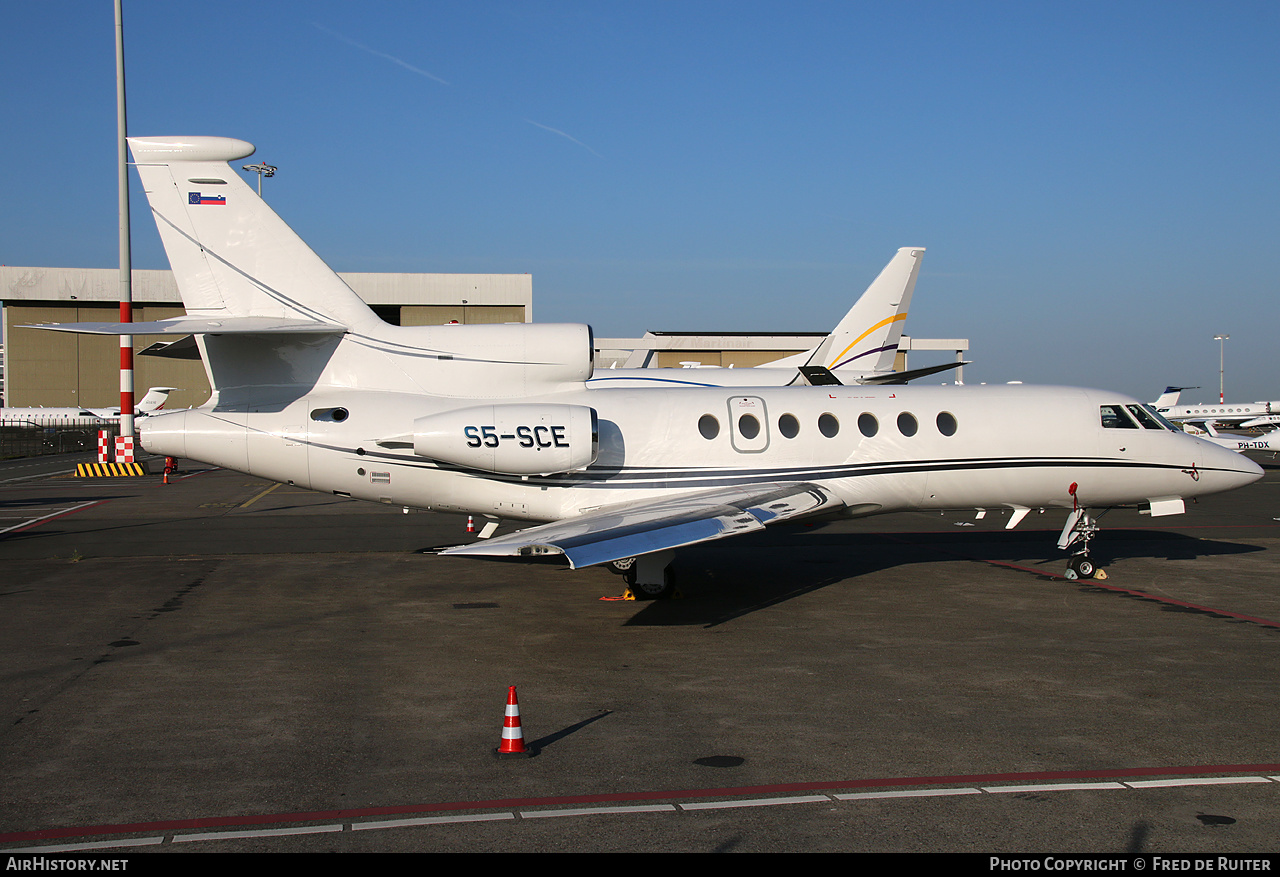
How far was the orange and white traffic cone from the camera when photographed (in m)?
6.72

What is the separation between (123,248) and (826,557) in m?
22.9

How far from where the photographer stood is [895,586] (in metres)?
13.8

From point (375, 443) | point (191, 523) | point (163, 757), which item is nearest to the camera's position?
point (163, 757)

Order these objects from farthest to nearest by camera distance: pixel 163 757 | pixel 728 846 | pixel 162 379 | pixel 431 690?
pixel 162 379
pixel 431 690
pixel 163 757
pixel 728 846

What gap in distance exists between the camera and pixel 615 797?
5945 mm

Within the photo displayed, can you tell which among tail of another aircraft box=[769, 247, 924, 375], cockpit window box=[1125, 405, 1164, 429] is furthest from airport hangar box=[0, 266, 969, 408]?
cockpit window box=[1125, 405, 1164, 429]

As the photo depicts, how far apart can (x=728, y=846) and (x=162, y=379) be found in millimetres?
69181

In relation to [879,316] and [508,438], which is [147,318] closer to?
[879,316]

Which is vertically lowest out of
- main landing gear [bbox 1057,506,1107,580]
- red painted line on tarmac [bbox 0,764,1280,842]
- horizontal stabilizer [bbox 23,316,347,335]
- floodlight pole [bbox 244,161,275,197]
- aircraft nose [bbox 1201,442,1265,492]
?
red painted line on tarmac [bbox 0,764,1280,842]

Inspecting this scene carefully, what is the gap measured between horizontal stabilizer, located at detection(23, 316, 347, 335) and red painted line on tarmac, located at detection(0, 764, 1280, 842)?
705cm

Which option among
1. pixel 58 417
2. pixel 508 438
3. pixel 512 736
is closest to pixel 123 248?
pixel 508 438

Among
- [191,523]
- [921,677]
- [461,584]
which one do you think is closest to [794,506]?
[921,677]

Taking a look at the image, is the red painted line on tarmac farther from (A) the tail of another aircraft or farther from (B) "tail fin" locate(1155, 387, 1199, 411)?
(B) "tail fin" locate(1155, 387, 1199, 411)

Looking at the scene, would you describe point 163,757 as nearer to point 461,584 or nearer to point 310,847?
point 310,847
